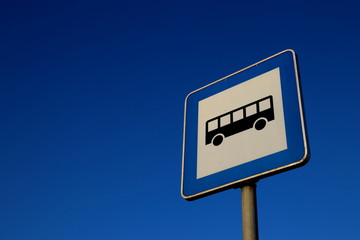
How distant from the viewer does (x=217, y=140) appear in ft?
5.46

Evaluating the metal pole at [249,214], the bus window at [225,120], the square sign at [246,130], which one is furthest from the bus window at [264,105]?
the metal pole at [249,214]

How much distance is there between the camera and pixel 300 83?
1.53 m

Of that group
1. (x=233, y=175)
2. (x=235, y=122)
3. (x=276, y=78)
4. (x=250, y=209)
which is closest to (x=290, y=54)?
(x=276, y=78)

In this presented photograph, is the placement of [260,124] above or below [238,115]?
below

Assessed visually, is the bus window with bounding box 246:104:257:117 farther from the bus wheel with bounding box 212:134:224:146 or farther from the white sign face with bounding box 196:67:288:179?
the bus wheel with bounding box 212:134:224:146

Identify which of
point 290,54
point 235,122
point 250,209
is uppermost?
point 290,54

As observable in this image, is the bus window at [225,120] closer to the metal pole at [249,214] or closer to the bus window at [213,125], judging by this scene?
the bus window at [213,125]

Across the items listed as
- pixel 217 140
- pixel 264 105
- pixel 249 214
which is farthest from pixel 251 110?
pixel 249 214

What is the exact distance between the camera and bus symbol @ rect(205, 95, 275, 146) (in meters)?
1.54

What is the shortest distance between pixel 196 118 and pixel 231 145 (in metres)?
0.36

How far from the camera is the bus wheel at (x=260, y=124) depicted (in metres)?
1.52

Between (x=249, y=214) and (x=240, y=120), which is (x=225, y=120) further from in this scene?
(x=249, y=214)

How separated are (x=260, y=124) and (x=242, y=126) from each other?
0.30ft

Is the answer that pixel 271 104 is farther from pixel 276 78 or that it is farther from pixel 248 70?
pixel 248 70
